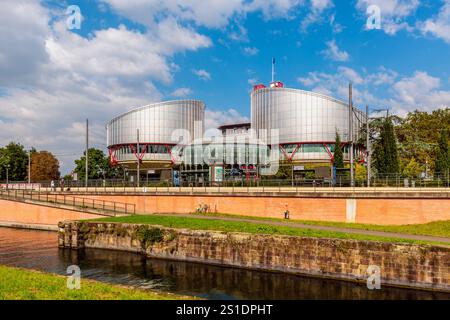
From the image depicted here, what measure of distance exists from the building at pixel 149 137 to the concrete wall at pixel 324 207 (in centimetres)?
5763

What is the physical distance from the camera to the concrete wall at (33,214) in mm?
40716

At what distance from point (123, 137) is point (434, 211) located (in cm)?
8356

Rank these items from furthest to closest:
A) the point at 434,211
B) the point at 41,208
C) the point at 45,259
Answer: the point at 41,208, the point at 434,211, the point at 45,259

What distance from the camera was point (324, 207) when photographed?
32375 millimetres

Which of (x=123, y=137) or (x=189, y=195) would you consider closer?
(x=189, y=195)

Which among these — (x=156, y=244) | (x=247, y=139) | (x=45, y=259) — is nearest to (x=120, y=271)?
(x=156, y=244)

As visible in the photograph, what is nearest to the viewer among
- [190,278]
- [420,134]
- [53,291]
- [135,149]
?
[53,291]

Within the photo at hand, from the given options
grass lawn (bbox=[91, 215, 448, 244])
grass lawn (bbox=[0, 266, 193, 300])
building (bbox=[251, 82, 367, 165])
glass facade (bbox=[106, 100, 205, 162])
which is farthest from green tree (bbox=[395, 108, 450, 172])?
grass lawn (bbox=[0, 266, 193, 300])

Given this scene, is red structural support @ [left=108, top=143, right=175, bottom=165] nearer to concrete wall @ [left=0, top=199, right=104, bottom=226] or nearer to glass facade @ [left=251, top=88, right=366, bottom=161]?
glass facade @ [left=251, top=88, right=366, bottom=161]

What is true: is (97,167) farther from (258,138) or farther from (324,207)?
(324,207)

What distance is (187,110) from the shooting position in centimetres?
10488

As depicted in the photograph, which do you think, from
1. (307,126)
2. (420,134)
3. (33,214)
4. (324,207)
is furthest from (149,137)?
(324,207)

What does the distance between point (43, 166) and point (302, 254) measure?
99.6 meters
